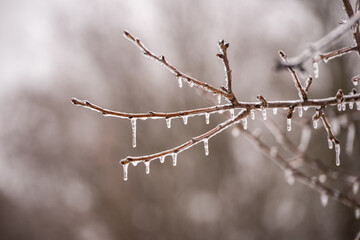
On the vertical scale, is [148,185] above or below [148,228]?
above

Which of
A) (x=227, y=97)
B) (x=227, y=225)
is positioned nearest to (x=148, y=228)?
(x=227, y=225)

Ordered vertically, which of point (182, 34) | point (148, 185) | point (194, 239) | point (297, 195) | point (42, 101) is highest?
point (182, 34)

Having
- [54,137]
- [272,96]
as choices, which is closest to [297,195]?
[272,96]

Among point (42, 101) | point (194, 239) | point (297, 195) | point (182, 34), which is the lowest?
point (194, 239)

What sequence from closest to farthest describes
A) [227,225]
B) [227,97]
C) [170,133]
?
[227,97] < [227,225] < [170,133]

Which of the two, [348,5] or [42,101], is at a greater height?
[42,101]

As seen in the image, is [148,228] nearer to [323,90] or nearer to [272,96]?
[272,96]

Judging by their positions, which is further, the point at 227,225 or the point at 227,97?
the point at 227,225

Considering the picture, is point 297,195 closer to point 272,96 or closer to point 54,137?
point 272,96

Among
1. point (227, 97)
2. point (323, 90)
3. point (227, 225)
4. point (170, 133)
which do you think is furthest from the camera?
point (170, 133)
